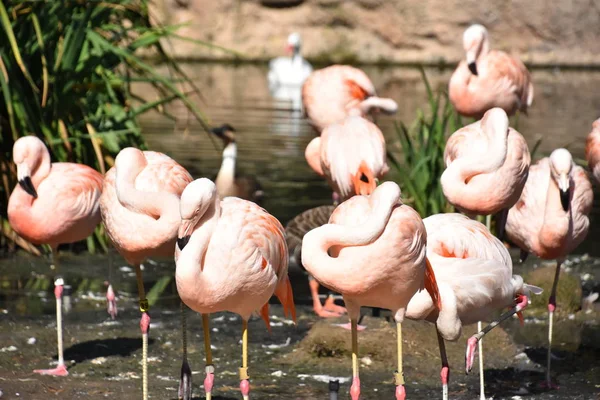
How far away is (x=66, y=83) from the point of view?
7.32 meters

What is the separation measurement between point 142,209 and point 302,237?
223 centimetres

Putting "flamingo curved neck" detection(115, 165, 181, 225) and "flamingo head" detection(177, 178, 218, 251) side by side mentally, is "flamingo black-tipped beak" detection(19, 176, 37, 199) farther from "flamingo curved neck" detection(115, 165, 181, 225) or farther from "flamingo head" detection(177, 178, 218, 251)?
"flamingo head" detection(177, 178, 218, 251)

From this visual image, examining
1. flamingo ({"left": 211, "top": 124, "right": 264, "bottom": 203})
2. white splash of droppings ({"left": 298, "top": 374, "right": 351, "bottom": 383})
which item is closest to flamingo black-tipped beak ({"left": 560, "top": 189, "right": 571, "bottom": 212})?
white splash of droppings ({"left": 298, "top": 374, "right": 351, "bottom": 383})

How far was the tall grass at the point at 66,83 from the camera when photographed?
7207 millimetres

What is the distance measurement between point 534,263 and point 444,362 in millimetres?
3303

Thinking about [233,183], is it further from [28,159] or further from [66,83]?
[28,159]

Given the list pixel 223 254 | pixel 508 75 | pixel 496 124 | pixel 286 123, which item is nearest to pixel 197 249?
pixel 223 254

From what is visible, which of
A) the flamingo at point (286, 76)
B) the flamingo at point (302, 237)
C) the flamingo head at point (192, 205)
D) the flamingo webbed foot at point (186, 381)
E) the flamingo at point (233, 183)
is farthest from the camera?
the flamingo at point (286, 76)

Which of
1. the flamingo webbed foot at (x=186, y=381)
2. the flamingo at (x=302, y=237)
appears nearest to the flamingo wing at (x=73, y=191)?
the flamingo webbed foot at (x=186, y=381)

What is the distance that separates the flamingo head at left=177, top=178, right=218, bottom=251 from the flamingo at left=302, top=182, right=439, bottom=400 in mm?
447

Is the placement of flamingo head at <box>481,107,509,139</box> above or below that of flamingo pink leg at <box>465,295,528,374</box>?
above

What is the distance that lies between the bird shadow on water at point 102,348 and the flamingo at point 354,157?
1651mm

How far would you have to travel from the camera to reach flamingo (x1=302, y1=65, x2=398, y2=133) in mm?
8117

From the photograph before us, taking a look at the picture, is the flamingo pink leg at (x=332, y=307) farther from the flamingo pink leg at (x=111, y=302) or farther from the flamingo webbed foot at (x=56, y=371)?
the flamingo webbed foot at (x=56, y=371)
